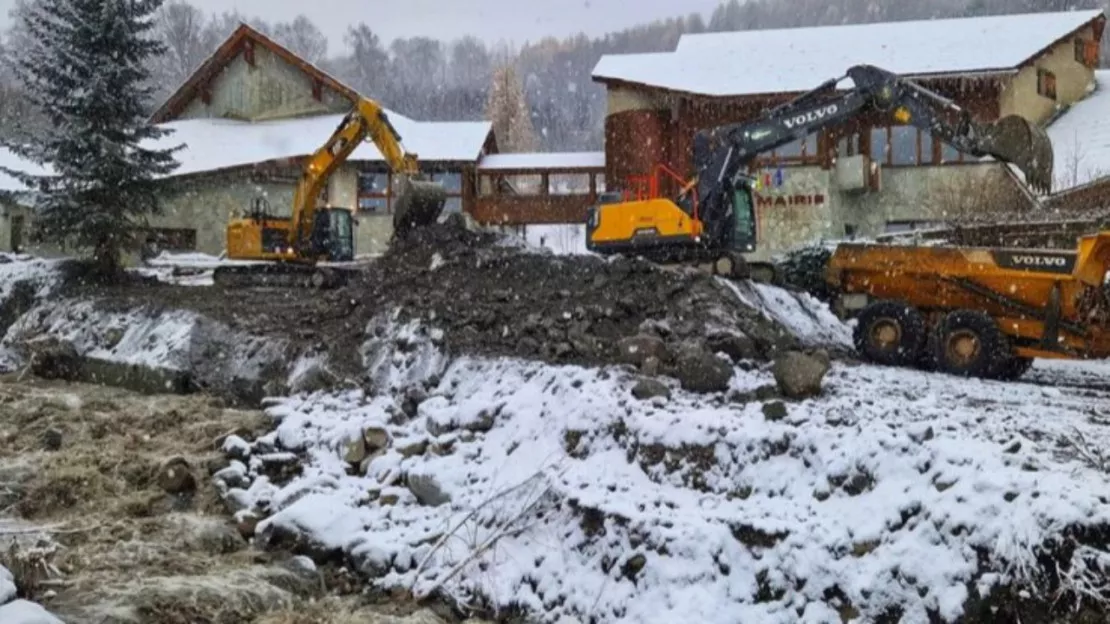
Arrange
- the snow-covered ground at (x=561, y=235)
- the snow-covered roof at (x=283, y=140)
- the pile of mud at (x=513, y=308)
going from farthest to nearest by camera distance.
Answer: the snow-covered ground at (x=561, y=235) → the snow-covered roof at (x=283, y=140) → the pile of mud at (x=513, y=308)

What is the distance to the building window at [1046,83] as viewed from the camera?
88.8ft

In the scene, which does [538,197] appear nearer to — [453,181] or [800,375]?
[453,181]

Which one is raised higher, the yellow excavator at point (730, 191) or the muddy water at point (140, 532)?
the yellow excavator at point (730, 191)

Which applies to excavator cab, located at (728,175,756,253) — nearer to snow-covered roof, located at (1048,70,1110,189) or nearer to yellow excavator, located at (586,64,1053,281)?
yellow excavator, located at (586,64,1053,281)

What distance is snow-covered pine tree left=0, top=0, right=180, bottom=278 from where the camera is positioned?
1655 centimetres

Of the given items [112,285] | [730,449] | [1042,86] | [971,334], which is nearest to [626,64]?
[1042,86]

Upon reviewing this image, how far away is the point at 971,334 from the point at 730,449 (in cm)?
434

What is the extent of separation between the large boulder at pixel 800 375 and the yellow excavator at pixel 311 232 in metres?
9.34

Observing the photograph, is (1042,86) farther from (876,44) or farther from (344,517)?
(344,517)

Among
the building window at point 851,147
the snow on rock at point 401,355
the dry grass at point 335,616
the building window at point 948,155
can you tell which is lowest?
the dry grass at point 335,616

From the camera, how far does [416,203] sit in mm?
14617

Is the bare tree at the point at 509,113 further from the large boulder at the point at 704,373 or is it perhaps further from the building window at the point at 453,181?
the large boulder at the point at 704,373

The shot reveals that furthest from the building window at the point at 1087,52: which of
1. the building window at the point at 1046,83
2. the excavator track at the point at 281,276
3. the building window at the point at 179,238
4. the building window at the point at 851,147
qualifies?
the building window at the point at 179,238

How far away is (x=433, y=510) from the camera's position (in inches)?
290
